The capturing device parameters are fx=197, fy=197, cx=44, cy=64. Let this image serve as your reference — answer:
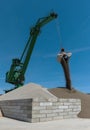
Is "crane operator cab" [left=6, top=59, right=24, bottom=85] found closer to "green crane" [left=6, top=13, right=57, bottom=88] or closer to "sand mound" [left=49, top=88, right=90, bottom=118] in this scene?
"green crane" [left=6, top=13, right=57, bottom=88]

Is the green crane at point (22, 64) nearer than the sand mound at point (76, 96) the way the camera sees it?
No

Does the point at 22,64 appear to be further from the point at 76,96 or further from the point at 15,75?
the point at 76,96

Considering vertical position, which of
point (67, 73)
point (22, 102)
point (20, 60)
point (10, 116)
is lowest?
point (10, 116)

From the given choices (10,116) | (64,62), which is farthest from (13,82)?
(10,116)

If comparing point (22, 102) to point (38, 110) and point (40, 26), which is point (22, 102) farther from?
point (40, 26)

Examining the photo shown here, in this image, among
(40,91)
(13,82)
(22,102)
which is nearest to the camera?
(22,102)

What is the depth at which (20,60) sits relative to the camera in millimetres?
33625

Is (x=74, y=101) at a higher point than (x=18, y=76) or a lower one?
lower

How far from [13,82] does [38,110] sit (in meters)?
23.1

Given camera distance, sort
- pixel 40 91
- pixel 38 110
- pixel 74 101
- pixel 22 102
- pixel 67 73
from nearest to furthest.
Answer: pixel 38 110 < pixel 22 102 < pixel 74 101 < pixel 40 91 < pixel 67 73

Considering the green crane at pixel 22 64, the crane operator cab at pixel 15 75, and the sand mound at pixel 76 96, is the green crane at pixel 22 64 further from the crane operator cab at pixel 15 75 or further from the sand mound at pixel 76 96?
the sand mound at pixel 76 96

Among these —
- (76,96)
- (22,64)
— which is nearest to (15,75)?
(22,64)

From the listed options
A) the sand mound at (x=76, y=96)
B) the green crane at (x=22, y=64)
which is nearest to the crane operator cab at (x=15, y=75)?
the green crane at (x=22, y=64)

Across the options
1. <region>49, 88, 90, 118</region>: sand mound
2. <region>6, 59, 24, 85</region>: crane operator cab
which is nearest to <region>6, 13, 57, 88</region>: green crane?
<region>6, 59, 24, 85</region>: crane operator cab
